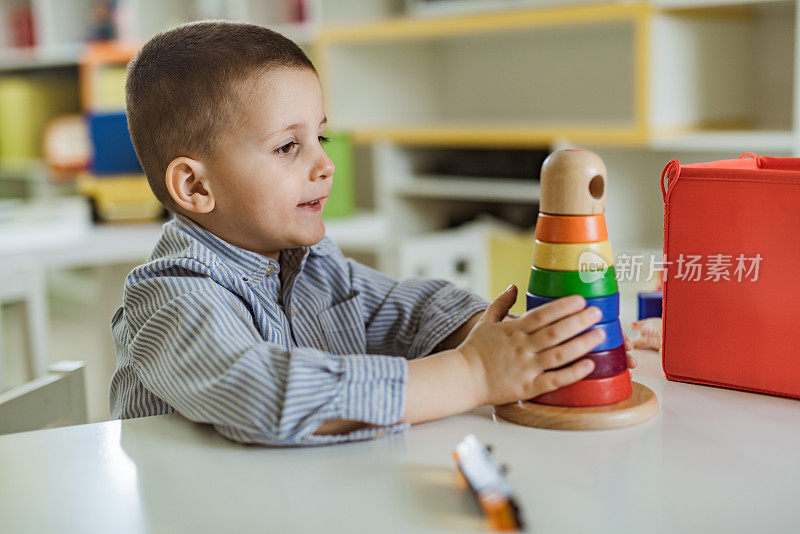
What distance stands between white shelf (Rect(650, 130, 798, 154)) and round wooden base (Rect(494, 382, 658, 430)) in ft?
4.23

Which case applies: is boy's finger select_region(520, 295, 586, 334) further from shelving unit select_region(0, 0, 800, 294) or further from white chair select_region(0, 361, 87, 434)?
shelving unit select_region(0, 0, 800, 294)

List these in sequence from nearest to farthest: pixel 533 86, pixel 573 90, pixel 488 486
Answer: pixel 488 486, pixel 573 90, pixel 533 86

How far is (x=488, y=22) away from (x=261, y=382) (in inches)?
68.6

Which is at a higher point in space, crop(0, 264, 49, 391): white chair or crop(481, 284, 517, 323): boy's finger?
crop(481, 284, 517, 323): boy's finger

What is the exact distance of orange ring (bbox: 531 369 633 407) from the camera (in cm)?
66

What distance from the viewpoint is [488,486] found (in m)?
0.52

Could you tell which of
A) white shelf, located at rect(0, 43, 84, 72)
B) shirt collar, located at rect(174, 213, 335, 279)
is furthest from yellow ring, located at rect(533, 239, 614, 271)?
white shelf, located at rect(0, 43, 84, 72)

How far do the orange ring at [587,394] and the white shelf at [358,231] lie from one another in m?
1.69

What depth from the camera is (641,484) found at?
56 cm

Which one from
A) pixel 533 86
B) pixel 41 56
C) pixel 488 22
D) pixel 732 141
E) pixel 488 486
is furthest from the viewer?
pixel 41 56

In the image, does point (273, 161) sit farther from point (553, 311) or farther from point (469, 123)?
point (469, 123)

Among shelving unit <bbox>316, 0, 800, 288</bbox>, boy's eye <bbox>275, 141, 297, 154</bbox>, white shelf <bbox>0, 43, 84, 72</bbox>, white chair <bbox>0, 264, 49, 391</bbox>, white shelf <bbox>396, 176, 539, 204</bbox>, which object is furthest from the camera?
white shelf <bbox>0, 43, 84, 72</bbox>

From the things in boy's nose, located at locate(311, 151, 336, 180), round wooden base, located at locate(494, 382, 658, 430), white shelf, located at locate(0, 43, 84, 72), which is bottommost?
round wooden base, located at locate(494, 382, 658, 430)

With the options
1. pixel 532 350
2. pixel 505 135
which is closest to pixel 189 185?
pixel 532 350
